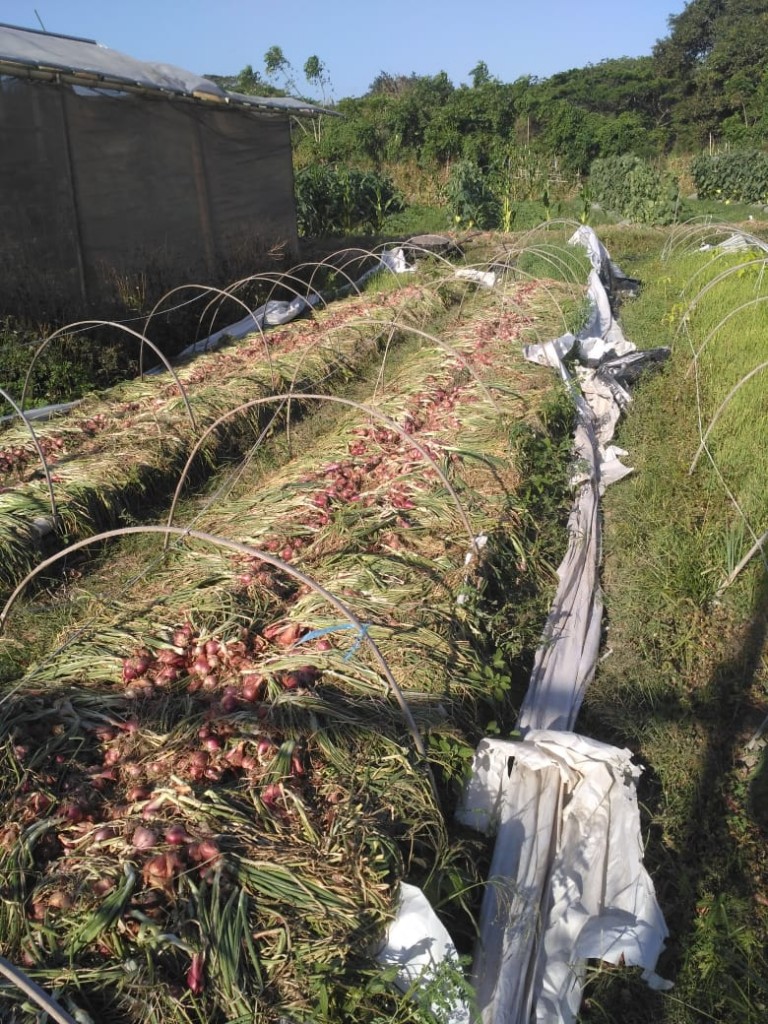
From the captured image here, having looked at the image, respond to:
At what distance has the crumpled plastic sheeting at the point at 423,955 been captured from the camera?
1939mm

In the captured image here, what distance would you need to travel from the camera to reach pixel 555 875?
8.03 ft

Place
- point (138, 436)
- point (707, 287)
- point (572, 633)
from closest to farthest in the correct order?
point (572, 633)
point (138, 436)
point (707, 287)

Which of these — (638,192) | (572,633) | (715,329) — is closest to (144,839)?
(572,633)

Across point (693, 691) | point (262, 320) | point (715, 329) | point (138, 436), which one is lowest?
point (693, 691)

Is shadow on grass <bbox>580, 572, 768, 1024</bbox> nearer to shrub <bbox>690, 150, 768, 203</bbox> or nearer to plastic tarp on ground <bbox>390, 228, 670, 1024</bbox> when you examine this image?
plastic tarp on ground <bbox>390, 228, 670, 1024</bbox>

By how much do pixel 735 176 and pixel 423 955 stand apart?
66.9ft

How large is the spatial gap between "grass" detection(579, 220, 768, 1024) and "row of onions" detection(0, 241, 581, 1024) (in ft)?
1.77

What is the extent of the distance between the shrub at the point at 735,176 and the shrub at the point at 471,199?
6.25m

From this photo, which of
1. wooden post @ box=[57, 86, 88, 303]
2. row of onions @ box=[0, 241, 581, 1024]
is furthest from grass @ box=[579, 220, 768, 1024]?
wooden post @ box=[57, 86, 88, 303]

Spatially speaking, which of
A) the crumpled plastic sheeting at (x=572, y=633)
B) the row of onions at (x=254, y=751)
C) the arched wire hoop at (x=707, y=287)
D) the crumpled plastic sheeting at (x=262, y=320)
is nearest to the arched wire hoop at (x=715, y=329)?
the arched wire hoop at (x=707, y=287)

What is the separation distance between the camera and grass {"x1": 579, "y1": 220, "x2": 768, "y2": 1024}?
2205 millimetres

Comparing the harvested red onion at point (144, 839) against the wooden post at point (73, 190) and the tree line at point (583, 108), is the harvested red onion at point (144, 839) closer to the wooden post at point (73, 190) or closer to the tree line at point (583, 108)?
the wooden post at point (73, 190)

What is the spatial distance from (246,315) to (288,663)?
24.0ft

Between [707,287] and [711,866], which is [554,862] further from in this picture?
[707,287]
